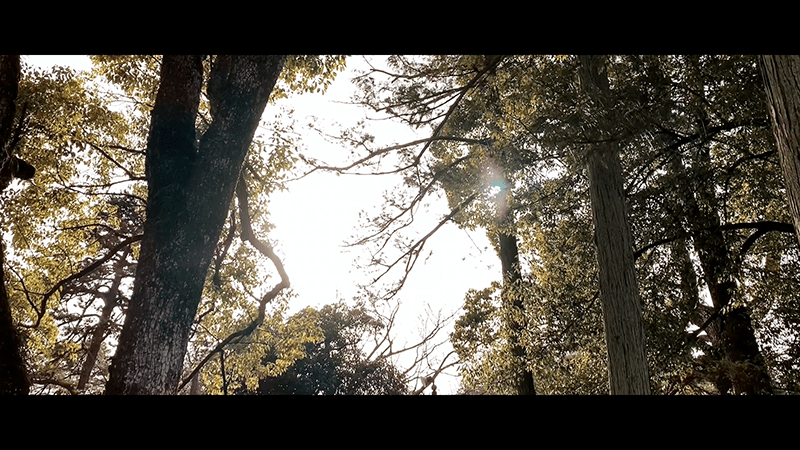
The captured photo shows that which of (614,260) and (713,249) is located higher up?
(713,249)

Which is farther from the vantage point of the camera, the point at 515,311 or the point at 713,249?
the point at 515,311

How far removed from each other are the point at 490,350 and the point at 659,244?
490cm

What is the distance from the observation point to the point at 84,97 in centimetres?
790

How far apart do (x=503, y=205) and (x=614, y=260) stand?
14.9 ft

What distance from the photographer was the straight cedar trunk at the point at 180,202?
11.8ft

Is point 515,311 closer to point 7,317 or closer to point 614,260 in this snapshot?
point 614,260

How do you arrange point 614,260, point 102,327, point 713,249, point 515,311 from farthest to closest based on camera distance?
point 102,327 < point 515,311 < point 713,249 < point 614,260

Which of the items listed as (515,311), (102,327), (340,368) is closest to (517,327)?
(515,311)

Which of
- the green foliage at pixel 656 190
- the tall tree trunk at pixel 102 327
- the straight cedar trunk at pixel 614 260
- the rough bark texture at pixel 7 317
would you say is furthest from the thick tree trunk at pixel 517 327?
the tall tree trunk at pixel 102 327

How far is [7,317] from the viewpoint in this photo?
4.05 m

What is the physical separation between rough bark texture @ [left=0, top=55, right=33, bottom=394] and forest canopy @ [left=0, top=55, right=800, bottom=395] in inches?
0.8

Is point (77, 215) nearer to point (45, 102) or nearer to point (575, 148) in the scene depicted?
point (45, 102)

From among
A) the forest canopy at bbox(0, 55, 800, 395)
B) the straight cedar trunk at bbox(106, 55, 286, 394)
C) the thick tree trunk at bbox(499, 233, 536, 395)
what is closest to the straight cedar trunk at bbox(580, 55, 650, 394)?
the forest canopy at bbox(0, 55, 800, 395)
